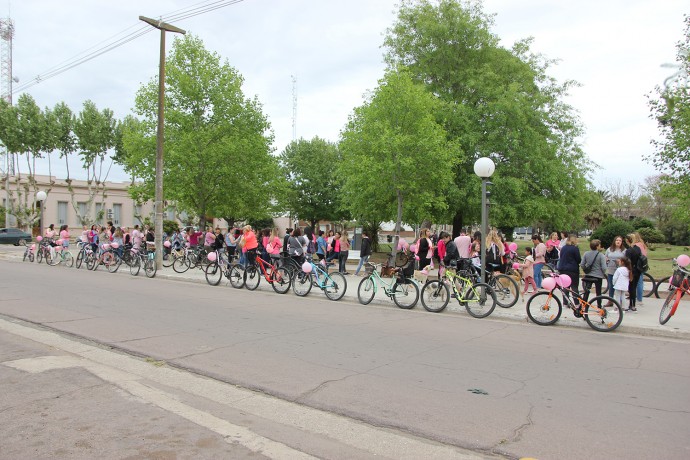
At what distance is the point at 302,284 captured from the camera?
44.2 feet

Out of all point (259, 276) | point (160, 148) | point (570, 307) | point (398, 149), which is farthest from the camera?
point (398, 149)

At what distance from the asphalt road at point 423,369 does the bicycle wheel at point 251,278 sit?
264 centimetres

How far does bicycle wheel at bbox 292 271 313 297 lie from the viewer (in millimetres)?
13367

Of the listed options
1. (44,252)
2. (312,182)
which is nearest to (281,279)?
(44,252)

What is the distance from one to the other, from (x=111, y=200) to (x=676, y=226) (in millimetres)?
59433

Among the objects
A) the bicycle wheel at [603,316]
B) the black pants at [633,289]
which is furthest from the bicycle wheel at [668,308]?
the black pants at [633,289]

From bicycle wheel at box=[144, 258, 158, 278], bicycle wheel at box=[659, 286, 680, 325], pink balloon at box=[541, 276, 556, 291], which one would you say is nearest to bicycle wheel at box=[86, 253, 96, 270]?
bicycle wheel at box=[144, 258, 158, 278]

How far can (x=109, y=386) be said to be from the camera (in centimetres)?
553

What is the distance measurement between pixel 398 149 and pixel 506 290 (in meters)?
10.8

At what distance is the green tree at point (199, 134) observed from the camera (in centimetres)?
2505

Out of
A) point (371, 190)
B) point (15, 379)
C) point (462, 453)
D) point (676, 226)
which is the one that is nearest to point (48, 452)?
point (15, 379)

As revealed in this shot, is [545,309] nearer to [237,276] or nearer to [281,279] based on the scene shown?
[281,279]

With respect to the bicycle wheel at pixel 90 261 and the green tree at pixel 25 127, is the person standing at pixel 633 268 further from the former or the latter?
the green tree at pixel 25 127

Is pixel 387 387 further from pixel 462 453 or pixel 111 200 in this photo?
pixel 111 200
